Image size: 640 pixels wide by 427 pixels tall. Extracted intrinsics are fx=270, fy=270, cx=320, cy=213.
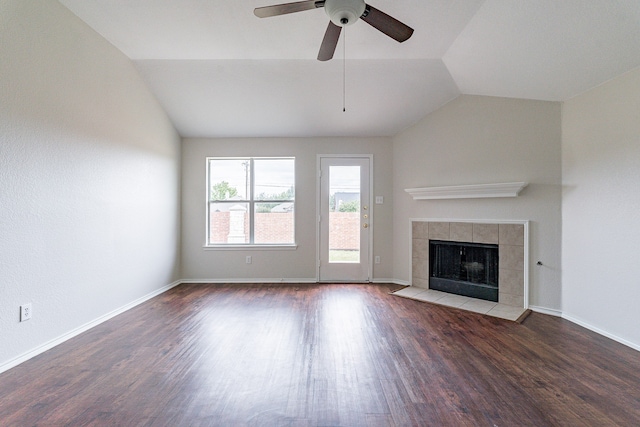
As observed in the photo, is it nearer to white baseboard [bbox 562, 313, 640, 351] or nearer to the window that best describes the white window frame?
the window

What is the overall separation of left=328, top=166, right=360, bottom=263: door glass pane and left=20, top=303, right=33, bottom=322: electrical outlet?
3262 mm

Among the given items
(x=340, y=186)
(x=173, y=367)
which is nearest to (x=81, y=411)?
(x=173, y=367)

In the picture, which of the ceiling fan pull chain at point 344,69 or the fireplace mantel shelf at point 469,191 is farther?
the fireplace mantel shelf at point 469,191

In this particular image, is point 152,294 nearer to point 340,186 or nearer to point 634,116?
point 340,186

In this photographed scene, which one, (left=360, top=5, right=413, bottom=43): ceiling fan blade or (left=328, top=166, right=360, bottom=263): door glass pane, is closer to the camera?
(left=360, top=5, right=413, bottom=43): ceiling fan blade

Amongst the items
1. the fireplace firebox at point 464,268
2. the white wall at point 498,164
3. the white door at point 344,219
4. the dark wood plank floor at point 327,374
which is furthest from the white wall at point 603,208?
the white door at point 344,219

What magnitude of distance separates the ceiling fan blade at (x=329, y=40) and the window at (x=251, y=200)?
7.65 feet

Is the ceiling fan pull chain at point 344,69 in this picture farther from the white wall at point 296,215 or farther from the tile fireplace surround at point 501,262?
the tile fireplace surround at point 501,262

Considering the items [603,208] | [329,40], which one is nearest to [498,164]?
[603,208]

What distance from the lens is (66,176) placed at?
2.33 metres

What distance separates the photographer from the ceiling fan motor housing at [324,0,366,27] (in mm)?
1623

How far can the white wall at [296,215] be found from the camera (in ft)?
14.0

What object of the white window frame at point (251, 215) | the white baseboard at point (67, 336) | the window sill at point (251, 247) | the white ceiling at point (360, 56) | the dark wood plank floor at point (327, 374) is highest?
the white ceiling at point (360, 56)

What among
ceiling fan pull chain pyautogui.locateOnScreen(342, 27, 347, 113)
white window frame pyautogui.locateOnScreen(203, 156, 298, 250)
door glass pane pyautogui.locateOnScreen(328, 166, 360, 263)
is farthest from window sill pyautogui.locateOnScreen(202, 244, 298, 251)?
ceiling fan pull chain pyautogui.locateOnScreen(342, 27, 347, 113)
